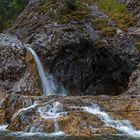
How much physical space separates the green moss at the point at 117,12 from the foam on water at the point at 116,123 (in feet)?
53.8

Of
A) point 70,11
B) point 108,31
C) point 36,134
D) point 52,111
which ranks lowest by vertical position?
point 36,134

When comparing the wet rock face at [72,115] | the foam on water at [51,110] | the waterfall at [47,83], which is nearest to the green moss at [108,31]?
the waterfall at [47,83]

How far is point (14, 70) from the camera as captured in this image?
33844 mm

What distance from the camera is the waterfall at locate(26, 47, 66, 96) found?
34.7 m

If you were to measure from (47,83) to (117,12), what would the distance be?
14669 mm

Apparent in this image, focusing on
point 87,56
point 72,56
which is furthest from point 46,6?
point 87,56

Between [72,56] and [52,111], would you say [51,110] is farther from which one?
[72,56]

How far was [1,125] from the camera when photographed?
27.4 m

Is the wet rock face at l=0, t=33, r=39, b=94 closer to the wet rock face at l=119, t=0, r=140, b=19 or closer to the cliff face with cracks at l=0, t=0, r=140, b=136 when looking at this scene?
the cliff face with cracks at l=0, t=0, r=140, b=136

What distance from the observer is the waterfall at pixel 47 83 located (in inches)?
1367

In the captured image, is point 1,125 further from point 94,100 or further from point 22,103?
point 94,100

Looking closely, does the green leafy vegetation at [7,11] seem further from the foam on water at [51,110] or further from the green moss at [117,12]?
the foam on water at [51,110]

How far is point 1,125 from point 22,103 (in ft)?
6.50

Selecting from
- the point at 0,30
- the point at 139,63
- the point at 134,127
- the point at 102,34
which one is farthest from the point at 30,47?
the point at 0,30
